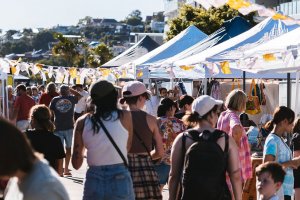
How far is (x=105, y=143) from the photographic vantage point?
680 cm

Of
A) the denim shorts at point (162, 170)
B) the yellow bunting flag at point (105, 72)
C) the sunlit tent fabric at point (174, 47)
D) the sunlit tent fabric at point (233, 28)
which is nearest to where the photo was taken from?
the denim shorts at point (162, 170)

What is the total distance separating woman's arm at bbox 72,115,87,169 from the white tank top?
0.38 ft

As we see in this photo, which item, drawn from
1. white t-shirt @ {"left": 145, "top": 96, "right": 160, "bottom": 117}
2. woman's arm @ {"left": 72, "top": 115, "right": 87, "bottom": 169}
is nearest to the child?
woman's arm @ {"left": 72, "top": 115, "right": 87, "bottom": 169}

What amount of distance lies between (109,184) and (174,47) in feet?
62.9

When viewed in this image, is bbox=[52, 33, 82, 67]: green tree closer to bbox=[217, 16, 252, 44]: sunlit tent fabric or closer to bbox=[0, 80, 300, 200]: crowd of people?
bbox=[217, 16, 252, 44]: sunlit tent fabric

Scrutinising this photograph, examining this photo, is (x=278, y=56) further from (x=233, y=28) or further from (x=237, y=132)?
(x=233, y=28)

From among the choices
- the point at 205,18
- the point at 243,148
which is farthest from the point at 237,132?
the point at 205,18

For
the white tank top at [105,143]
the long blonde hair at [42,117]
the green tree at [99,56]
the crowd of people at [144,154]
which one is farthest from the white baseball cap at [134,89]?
the green tree at [99,56]

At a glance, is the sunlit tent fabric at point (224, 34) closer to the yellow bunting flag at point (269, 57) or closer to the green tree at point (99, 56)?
the yellow bunting flag at point (269, 57)

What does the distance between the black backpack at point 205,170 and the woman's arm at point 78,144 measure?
914mm

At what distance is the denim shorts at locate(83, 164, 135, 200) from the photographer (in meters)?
6.76

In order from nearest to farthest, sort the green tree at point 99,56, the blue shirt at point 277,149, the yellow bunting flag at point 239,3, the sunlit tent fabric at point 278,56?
the blue shirt at point 277,149 → the yellow bunting flag at point 239,3 → the sunlit tent fabric at point 278,56 → the green tree at point 99,56

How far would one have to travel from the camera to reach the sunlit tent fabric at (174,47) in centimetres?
2513

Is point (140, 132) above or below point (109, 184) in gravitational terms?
above
